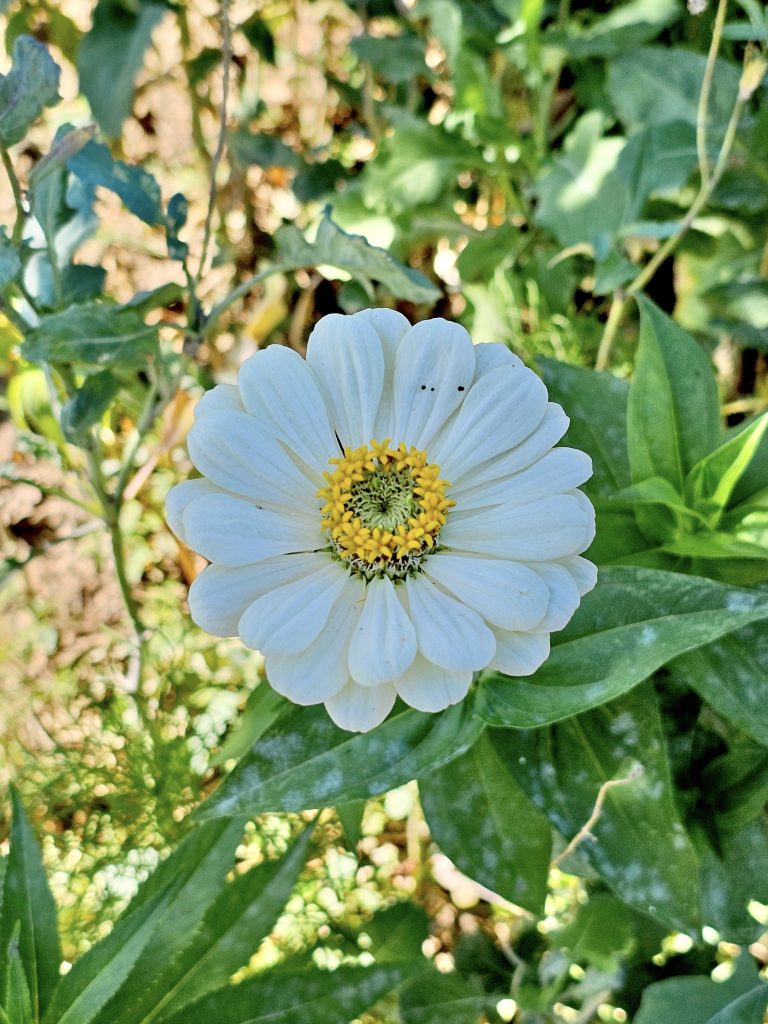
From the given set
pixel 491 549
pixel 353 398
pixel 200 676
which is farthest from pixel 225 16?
A: pixel 200 676

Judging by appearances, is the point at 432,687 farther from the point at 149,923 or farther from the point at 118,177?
the point at 118,177

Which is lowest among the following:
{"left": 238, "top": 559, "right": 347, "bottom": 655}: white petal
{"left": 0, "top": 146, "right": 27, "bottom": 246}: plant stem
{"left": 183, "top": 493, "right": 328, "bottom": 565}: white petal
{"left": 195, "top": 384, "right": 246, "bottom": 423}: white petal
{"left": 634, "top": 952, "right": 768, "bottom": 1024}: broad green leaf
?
{"left": 634, "top": 952, "right": 768, "bottom": 1024}: broad green leaf

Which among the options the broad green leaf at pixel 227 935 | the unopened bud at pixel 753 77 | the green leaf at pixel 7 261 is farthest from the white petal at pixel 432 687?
the unopened bud at pixel 753 77

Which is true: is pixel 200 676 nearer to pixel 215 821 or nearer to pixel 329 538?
pixel 215 821

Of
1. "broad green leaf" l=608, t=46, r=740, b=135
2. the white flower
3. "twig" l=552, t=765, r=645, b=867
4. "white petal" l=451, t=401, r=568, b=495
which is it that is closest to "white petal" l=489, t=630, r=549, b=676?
the white flower

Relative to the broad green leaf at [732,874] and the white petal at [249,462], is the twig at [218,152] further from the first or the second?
the broad green leaf at [732,874]

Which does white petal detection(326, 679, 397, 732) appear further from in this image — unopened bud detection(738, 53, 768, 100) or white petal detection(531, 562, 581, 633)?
unopened bud detection(738, 53, 768, 100)

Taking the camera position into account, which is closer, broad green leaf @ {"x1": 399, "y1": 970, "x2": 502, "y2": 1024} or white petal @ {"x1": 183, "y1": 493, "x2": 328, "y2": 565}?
white petal @ {"x1": 183, "y1": 493, "x2": 328, "y2": 565}
